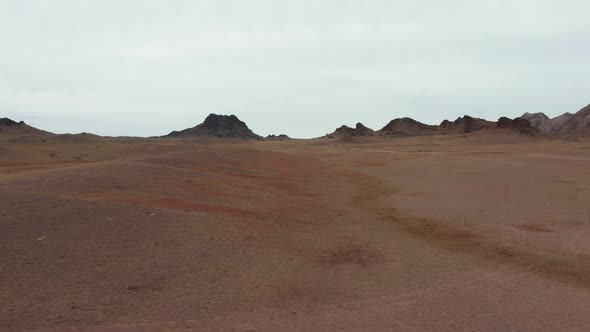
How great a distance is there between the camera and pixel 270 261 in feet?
31.6

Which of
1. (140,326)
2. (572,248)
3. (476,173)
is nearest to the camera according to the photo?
(140,326)

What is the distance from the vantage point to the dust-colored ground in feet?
23.1

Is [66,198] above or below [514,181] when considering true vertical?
above

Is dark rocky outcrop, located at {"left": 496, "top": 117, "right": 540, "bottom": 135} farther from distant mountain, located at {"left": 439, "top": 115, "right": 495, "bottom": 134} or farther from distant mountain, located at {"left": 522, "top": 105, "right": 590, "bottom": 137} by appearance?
distant mountain, located at {"left": 522, "top": 105, "right": 590, "bottom": 137}

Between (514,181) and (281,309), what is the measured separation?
21.9 meters

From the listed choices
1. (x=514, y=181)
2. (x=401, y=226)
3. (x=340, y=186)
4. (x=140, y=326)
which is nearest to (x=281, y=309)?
(x=140, y=326)

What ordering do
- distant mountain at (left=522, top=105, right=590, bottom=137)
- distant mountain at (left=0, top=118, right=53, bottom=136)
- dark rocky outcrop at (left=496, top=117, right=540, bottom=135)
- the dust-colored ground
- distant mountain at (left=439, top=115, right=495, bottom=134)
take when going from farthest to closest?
distant mountain at (left=522, top=105, right=590, bottom=137), distant mountain at (left=439, top=115, right=495, bottom=134), dark rocky outcrop at (left=496, top=117, right=540, bottom=135), distant mountain at (left=0, top=118, right=53, bottom=136), the dust-colored ground

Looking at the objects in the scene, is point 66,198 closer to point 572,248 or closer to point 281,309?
point 281,309

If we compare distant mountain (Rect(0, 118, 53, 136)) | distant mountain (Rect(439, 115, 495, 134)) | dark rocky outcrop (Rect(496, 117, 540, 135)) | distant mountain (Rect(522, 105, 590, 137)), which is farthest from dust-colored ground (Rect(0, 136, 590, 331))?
distant mountain (Rect(522, 105, 590, 137))

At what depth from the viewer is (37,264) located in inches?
332

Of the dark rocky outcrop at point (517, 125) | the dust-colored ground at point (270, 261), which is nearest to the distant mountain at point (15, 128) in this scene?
the dust-colored ground at point (270, 261)

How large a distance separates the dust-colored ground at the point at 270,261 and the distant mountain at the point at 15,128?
124m

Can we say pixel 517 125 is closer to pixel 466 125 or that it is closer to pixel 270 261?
pixel 466 125

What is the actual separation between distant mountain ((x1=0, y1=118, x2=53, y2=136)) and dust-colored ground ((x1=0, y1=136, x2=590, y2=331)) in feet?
408
